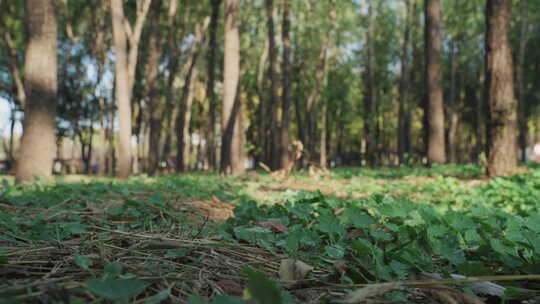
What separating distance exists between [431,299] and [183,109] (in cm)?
1843

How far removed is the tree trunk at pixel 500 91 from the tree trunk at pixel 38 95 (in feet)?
27.5

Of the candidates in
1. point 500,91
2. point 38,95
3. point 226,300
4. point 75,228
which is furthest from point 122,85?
point 226,300

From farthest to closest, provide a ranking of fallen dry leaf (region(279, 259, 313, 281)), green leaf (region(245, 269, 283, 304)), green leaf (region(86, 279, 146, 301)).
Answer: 1. fallen dry leaf (region(279, 259, 313, 281))
2. green leaf (region(86, 279, 146, 301))
3. green leaf (region(245, 269, 283, 304))

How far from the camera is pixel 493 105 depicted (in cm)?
716

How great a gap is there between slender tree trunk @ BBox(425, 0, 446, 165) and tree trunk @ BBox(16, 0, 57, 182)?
10452 mm

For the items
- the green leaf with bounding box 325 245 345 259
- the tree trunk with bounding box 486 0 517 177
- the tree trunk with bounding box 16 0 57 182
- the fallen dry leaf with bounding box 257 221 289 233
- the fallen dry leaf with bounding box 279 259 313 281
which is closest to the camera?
the fallen dry leaf with bounding box 279 259 313 281

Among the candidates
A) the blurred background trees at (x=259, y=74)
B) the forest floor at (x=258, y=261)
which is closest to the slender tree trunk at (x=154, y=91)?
the blurred background trees at (x=259, y=74)

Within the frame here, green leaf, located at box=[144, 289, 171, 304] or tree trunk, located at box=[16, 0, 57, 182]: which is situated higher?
tree trunk, located at box=[16, 0, 57, 182]

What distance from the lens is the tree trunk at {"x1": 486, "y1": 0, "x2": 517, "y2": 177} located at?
703 centimetres

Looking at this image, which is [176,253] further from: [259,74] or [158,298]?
[259,74]

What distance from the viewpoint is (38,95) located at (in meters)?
7.53

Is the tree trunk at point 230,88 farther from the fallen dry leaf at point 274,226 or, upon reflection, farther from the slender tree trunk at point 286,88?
the fallen dry leaf at point 274,226

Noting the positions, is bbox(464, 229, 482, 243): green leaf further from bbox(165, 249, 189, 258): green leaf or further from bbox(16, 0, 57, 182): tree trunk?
bbox(16, 0, 57, 182): tree trunk

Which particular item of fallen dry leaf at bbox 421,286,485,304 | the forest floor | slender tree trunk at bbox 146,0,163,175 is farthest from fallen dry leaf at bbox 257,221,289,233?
slender tree trunk at bbox 146,0,163,175
